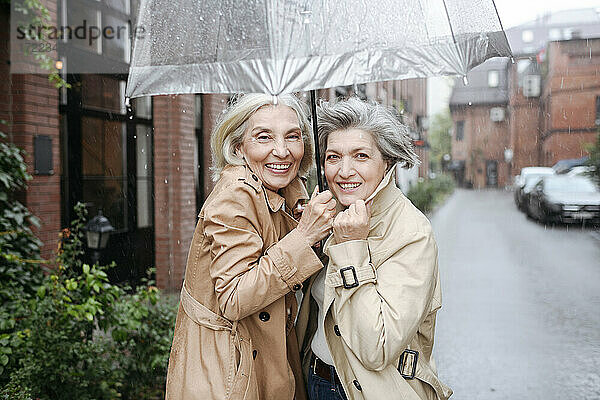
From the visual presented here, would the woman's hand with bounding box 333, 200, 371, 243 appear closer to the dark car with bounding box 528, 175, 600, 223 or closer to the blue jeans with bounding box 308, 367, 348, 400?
the blue jeans with bounding box 308, 367, 348, 400

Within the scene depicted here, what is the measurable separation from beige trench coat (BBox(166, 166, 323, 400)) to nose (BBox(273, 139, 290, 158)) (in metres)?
0.12

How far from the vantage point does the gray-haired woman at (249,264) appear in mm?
1911

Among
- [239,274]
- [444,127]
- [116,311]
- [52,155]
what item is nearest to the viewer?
[239,274]

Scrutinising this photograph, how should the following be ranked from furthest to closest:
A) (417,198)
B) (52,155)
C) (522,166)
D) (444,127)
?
(417,198) < (444,127) < (522,166) < (52,155)

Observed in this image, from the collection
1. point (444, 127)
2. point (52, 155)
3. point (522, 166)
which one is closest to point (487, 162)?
point (522, 166)

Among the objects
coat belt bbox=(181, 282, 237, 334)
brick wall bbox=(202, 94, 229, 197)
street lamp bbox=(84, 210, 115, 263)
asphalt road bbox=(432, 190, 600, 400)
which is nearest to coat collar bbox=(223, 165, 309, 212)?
coat belt bbox=(181, 282, 237, 334)

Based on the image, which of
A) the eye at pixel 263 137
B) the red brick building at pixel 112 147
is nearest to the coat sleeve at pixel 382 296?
the eye at pixel 263 137

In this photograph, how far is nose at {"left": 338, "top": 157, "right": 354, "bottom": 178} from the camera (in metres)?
2.01

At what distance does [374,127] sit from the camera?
80.0 inches

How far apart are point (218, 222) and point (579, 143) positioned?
5.66m

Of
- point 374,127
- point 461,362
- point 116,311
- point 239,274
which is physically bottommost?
point 461,362

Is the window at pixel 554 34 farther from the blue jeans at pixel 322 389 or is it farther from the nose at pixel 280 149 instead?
the blue jeans at pixel 322 389

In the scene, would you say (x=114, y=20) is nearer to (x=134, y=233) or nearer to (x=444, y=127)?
(x=134, y=233)

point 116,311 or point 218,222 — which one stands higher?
point 218,222
